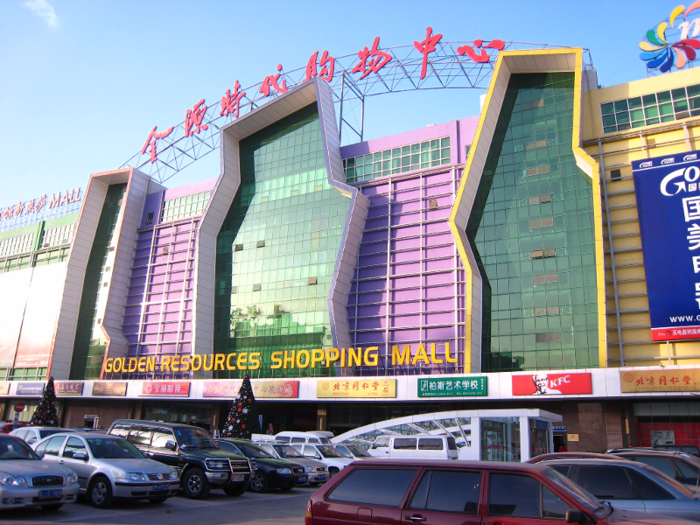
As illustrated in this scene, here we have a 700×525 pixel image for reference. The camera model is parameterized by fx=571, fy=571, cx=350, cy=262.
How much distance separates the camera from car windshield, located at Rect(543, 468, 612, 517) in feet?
21.9

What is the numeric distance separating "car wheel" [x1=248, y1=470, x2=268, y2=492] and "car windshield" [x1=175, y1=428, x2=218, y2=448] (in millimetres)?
1896

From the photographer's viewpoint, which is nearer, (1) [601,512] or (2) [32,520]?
(1) [601,512]

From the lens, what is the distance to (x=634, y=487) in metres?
9.89

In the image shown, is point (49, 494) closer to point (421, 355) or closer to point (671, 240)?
point (421, 355)

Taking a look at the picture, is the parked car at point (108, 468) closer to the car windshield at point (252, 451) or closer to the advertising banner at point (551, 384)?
the car windshield at point (252, 451)

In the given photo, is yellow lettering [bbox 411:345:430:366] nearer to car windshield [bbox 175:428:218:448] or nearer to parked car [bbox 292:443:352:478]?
parked car [bbox 292:443:352:478]

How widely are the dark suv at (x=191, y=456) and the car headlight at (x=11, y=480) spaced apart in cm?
508

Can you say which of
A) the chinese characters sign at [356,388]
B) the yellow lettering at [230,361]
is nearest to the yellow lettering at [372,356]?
the chinese characters sign at [356,388]

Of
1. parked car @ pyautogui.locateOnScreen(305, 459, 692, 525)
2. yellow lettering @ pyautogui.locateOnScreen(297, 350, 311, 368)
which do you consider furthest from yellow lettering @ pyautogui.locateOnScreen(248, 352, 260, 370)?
parked car @ pyautogui.locateOnScreen(305, 459, 692, 525)

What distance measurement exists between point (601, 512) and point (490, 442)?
22330 mm

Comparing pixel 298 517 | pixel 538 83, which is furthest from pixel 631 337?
pixel 298 517

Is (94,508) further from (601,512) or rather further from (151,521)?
(601,512)

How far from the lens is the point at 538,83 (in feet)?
142

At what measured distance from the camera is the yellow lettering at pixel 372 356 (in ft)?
137
